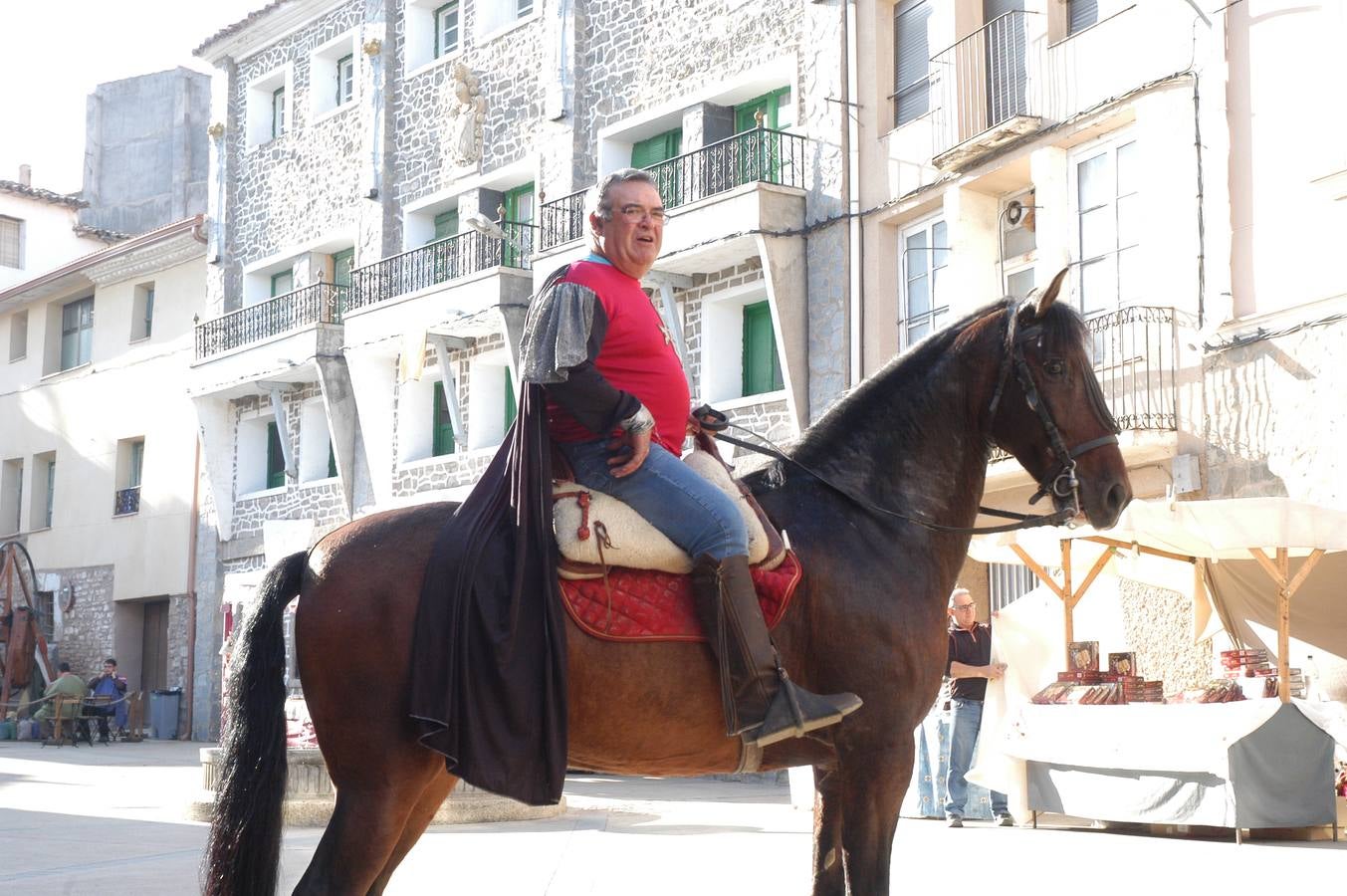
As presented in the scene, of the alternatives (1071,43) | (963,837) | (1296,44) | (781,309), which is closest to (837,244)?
(781,309)

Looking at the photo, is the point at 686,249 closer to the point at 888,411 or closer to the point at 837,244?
the point at 837,244

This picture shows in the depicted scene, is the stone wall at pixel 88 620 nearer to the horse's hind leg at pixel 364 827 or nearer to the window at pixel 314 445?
the window at pixel 314 445

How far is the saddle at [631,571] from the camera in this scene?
16.1ft

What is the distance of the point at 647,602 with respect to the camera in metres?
4.96

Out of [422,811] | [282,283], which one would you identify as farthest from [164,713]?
[422,811]

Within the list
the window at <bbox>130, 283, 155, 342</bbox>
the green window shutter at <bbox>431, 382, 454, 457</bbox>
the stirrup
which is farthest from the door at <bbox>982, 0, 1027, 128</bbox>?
the window at <bbox>130, 283, 155, 342</bbox>

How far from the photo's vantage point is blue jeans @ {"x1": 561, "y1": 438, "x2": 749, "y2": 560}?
4.90m

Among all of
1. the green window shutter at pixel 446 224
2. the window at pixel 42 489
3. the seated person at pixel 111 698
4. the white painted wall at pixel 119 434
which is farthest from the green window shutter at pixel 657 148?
the window at pixel 42 489

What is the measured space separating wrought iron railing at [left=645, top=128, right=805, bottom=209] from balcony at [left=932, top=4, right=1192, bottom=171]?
7.96 feet

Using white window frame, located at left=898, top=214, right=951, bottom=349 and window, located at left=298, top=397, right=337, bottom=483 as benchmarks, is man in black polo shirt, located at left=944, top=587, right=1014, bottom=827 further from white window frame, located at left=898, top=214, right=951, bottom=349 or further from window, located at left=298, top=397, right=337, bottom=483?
window, located at left=298, top=397, right=337, bottom=483

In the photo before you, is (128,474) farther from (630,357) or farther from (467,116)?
(630,357)

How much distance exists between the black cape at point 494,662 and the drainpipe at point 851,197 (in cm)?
1552

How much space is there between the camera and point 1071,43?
1777 centimetres

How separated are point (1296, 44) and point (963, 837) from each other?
27.0 ft
